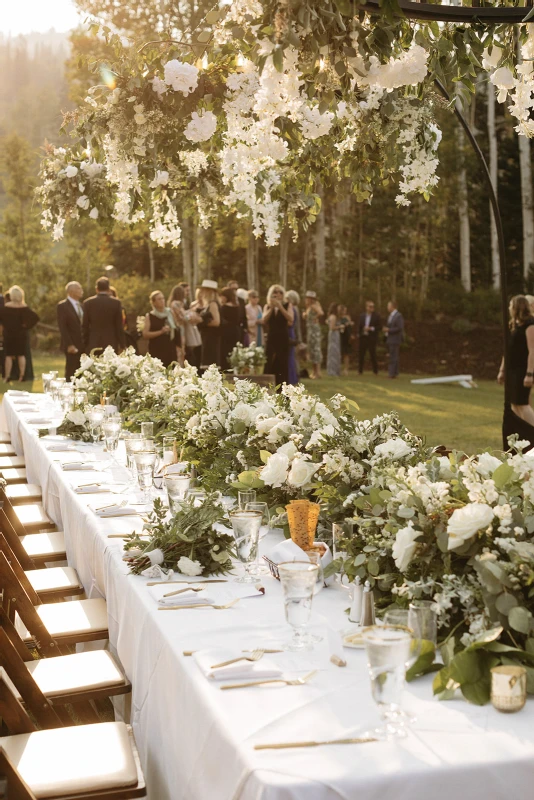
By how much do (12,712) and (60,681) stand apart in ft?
1.85

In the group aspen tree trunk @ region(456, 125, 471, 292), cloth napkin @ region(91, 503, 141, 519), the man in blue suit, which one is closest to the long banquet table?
cloth napkin @ region(91, 503, 141, 519)

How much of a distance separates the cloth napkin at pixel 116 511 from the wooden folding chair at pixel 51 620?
36cm

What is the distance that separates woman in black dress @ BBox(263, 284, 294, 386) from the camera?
14.9m

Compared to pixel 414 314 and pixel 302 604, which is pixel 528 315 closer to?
pixel 302 604

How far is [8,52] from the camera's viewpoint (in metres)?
128

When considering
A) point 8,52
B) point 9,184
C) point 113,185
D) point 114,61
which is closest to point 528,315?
point 113,185

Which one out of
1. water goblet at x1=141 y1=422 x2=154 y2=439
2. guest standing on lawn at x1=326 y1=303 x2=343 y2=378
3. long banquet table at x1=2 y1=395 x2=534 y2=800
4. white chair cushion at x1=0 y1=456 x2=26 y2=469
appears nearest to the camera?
long banquet table at x1=2 y1=395 x2=534 y2=800

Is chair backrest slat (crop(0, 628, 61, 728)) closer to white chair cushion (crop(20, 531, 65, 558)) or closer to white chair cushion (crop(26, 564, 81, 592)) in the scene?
white chair cushion (crop(26, 564, 81, 592))

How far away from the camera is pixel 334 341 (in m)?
21.5

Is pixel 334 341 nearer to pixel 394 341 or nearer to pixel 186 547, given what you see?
pixel 394 341

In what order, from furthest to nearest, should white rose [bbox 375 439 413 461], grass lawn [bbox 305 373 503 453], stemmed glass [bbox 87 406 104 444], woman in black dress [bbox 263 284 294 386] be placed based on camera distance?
woman in black dress [bbox 263 284 294 386]
grass lawn [bbox 305 373 503 453]
stemmed glass [bbox 87 406 104 444]
white rose [bbox 375 439 413 461]

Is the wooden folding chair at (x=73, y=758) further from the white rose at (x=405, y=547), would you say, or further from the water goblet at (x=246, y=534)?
the white rose at (x=405, y=547)

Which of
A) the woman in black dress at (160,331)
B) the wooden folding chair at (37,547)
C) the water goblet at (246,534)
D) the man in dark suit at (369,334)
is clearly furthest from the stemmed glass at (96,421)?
the man in dark suit at (369,334)

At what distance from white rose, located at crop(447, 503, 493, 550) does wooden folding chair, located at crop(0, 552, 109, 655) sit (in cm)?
160
